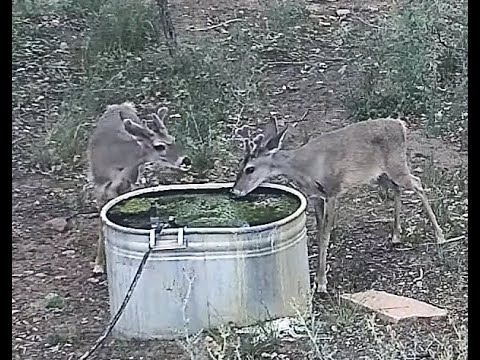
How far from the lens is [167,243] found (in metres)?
4.65

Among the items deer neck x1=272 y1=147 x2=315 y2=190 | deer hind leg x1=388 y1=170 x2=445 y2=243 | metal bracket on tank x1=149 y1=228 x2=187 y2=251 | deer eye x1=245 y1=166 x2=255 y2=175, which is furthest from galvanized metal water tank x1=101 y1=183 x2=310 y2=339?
deer hind leg x1=388 y1=170 x2=445 y2=243

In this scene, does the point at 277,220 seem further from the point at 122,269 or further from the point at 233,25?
the point at 233,25

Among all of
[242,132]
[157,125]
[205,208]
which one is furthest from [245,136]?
[205,208]

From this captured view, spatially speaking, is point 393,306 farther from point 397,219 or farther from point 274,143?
point 274,143

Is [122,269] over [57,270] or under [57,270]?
over

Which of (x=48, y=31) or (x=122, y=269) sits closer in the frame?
(x=122, y=269)

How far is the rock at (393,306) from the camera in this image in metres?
4.96

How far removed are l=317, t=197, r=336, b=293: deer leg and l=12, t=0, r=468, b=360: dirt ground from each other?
70mm

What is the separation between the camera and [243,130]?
22.3 ft

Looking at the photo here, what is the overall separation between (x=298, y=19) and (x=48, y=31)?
7.38ft
